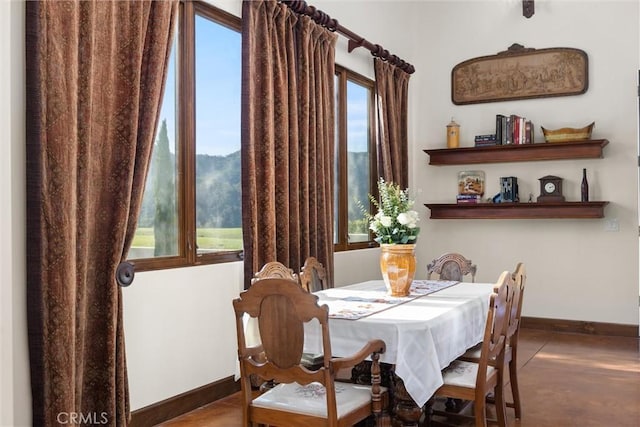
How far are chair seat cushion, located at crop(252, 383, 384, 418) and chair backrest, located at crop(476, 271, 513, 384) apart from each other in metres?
0.55

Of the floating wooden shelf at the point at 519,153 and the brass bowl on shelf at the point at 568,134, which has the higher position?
the brass bowl on shelf at the point at 568,134

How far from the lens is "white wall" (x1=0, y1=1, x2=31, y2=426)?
98.7 inches

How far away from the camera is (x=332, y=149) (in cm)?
511

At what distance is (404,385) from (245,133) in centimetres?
210

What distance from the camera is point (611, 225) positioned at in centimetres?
590

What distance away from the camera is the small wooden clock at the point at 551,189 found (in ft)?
19.7

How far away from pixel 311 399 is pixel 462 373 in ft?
2.73

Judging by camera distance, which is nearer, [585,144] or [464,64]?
[585,144]

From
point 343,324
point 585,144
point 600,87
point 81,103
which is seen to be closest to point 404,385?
point 343,324

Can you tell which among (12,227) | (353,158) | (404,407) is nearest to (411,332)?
(404,407)

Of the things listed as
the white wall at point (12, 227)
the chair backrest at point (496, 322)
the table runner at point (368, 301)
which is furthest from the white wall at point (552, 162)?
the white wall at point (12, 227)

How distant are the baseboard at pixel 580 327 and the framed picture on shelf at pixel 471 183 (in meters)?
1.41

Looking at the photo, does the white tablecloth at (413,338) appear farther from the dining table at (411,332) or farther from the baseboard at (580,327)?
the baseboard at (580,327)

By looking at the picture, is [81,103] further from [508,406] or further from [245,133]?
[508,406]
